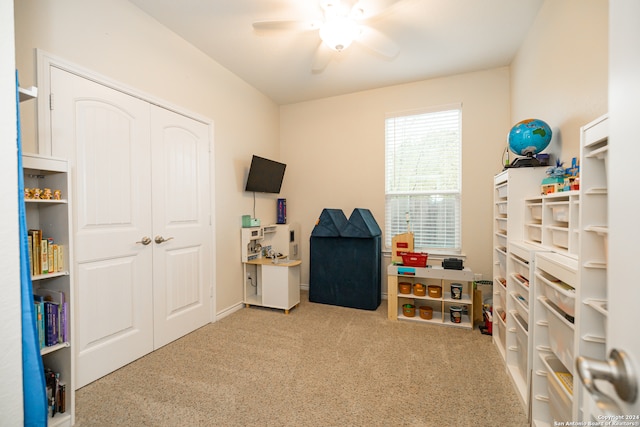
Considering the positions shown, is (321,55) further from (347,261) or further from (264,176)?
(347,261)

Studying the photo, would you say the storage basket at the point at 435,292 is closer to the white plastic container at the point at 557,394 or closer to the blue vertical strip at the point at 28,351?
the white plastic container at the point at 557,394

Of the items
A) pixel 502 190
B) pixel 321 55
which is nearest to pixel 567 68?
pixel 502 190

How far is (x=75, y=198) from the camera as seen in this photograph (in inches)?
76.3

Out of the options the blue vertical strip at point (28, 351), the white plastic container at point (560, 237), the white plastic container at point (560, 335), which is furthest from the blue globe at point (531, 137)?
the blue vertical strip at point (28, 351)

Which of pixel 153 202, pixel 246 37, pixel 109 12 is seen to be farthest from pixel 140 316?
pixel 246 37

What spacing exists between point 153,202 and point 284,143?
2449 mm

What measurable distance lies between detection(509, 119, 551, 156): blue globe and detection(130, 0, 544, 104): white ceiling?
1.09 meters

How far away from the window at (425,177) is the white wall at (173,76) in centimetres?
183

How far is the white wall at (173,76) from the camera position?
178cm

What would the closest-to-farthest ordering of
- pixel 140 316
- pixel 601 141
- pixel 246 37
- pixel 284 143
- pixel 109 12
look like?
pixel 601 141 → pixel 109 12 → pixel 140 316 → pixel 246 37 → pixel 284 143

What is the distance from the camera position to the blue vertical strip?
1.22 metres

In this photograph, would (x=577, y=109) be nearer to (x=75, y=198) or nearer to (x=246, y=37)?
(x=246, y=37)

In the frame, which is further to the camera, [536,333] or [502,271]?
[502,271]

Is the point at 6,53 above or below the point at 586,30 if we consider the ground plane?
below
